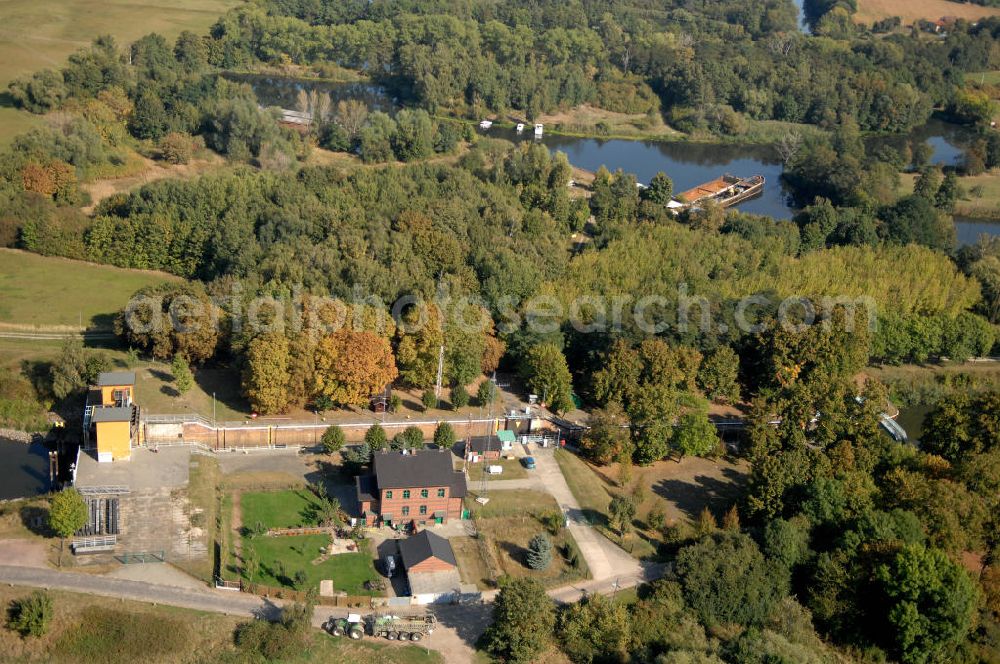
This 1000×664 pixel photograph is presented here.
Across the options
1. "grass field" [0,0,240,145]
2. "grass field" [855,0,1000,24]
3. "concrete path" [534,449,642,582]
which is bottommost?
"concrete path" [534,449,642,582]

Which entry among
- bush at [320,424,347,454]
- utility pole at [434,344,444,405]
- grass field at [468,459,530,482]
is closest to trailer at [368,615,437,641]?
grass field at [468,459,530,482]

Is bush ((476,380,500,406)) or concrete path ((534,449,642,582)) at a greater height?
bush ((476,380,500,406))

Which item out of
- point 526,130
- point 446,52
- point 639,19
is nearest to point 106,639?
point 526,130

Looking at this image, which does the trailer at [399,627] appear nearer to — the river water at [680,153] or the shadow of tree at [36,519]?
the shadow of tree at [36,519]

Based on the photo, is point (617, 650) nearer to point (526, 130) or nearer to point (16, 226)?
point (16, 226)

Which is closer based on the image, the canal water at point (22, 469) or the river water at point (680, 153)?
the canal water at point (22, 469)

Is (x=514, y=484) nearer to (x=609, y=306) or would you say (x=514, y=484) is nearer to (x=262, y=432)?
(x=262, y=432)

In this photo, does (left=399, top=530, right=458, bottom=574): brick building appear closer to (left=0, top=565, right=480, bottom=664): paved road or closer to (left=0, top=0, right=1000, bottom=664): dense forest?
(left=0, top=565, right=480, bottom=664): paved road

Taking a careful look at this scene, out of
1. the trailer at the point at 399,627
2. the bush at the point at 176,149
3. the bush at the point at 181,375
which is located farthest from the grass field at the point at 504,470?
the bush at the point at 176,149
